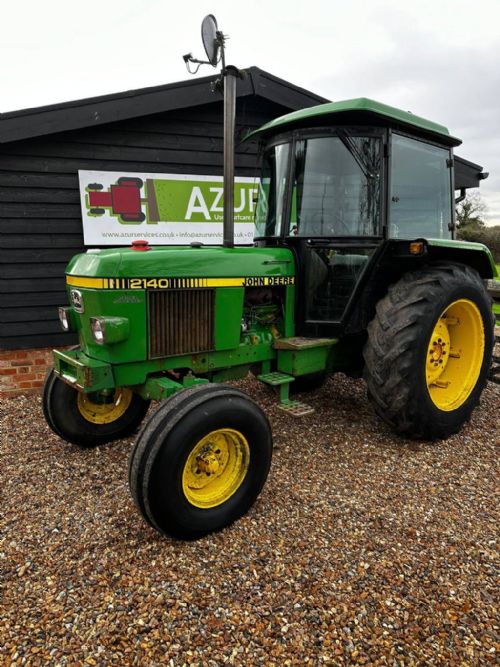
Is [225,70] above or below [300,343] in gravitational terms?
above

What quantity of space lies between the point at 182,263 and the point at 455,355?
2.42 meters

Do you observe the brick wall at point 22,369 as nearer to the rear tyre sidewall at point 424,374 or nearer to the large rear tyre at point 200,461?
the large rear tyre at point 200,461

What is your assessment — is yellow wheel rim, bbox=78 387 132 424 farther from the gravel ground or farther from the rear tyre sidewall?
the rear tyre sidewall

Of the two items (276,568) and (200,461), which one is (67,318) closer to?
(200,461)

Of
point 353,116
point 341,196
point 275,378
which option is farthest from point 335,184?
point 275,378

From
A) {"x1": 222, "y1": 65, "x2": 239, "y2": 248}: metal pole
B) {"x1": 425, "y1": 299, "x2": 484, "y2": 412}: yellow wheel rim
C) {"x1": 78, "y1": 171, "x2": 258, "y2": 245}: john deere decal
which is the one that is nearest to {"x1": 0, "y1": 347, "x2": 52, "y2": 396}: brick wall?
{"x1": 78, "y1": 171, "x2": 258, "y2": 245}: john deere decal

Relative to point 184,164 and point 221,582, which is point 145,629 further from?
point 184,164

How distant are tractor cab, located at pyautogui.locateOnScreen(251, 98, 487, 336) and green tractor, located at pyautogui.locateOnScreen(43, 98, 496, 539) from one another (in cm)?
1

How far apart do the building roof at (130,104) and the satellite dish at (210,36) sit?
3.59 feet

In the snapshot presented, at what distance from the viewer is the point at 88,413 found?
11.6ft

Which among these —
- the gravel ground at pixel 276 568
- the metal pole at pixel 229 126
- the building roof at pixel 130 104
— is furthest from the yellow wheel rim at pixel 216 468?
the building roof at pixel 130 104

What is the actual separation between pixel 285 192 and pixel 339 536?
230 centimetres

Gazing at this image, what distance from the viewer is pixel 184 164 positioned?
5.18m

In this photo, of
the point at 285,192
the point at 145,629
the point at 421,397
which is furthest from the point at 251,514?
the point at 285,192
